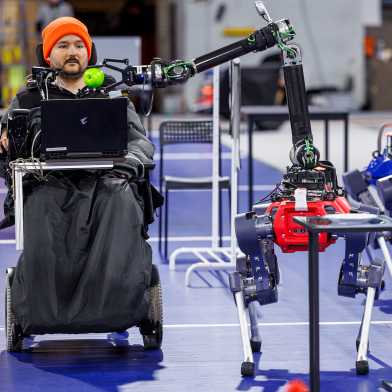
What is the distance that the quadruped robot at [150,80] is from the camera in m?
5.16

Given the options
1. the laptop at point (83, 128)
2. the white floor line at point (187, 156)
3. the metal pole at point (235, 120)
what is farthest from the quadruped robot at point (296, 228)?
the white floor line at point (187, 156)

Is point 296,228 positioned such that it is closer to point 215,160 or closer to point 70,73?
point 70,73

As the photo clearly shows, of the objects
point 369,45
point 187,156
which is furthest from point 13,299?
point 369,45

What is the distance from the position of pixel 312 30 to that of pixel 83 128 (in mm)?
16675

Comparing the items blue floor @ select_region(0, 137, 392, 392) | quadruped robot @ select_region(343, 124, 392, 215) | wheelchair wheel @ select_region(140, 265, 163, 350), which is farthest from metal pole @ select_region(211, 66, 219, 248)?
wheelchair wheel @ select_region(140, 265, 163, 350)

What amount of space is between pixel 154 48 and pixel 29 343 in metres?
19.0

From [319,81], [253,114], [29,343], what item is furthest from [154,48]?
[29,343]

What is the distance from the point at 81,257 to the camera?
5312 mm

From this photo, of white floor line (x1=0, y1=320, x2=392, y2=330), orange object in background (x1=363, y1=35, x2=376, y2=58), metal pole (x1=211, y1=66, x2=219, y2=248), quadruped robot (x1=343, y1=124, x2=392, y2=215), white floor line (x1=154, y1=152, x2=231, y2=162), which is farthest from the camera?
orange object in background (x1=363, y1=35, x2=376, y2=58)

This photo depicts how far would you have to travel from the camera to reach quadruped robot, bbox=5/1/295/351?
5156 millimetres

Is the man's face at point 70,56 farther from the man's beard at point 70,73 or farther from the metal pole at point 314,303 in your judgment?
the metal pole at point 314,303

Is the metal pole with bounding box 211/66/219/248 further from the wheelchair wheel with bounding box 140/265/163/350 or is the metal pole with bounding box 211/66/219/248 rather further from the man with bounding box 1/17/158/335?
the man with bounding box 1/17/158/335

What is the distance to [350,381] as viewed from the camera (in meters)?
5.08

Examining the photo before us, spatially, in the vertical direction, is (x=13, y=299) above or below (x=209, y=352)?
above
